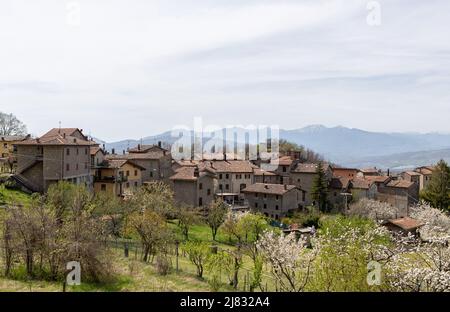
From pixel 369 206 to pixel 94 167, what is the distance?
3736cm

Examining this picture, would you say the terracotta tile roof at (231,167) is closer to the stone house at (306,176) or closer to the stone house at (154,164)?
the stone house at (306,176)

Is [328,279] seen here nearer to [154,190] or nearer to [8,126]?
[154,190]

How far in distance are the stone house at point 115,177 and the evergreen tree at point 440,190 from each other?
44488 millimetres

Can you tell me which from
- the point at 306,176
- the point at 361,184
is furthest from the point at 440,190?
the point at 306,176

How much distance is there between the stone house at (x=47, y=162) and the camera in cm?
4312

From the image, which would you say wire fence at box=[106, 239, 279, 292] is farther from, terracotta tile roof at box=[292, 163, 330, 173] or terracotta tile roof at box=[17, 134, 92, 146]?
terracotta tile roof at box=[292, 163, 330, 173]

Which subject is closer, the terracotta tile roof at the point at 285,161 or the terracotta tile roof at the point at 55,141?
the terracotta tile roof at the point at 55,141

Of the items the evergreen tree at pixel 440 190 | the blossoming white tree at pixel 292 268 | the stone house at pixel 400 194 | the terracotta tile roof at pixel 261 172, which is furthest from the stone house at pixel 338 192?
the blossoming white tree at pixel 292 268

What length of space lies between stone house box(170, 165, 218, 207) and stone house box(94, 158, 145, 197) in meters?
5.88

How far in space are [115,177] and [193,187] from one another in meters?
10.1

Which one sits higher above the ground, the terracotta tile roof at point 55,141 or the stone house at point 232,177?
the terracotta tile roof at point 55,141

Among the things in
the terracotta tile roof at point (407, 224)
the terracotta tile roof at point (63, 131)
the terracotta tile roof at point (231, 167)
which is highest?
the terracotta tile roof at point (63, 131)

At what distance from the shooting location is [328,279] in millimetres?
14469

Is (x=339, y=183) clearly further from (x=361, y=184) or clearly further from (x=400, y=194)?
(x=400, y=194)
